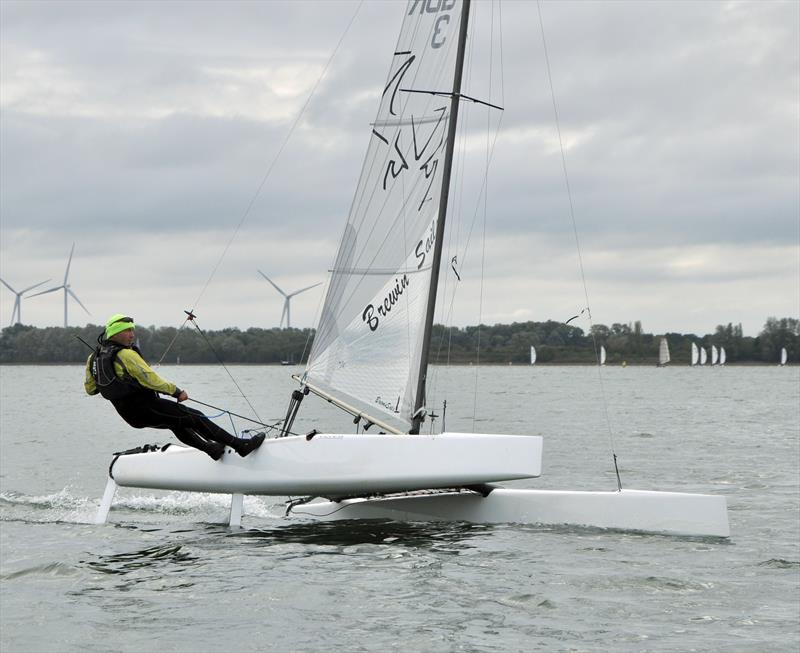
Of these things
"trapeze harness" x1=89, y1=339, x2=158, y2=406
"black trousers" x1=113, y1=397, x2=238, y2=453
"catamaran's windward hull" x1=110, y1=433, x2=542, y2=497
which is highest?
"trapeze harness" x1=89, y1=339, x2=158, y2=406

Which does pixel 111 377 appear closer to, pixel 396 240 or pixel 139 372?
pixel 139 372

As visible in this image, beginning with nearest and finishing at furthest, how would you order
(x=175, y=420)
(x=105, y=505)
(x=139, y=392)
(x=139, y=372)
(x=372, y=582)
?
(x=372, y=582)
(x=139, y=372)
(x=139, y=392)
(x=175, y=420)
(x=105, y=505)

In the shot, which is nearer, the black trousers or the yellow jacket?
the yellow jacket

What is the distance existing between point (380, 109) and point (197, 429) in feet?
11.0

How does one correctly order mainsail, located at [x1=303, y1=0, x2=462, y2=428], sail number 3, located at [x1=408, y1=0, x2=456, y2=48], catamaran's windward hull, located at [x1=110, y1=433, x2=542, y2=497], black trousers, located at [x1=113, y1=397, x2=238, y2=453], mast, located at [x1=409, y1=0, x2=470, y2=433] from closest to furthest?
catamaran's windward hull, located at [x1=110, y1=433, x2=542, y2=497] → black trousers, located at [x1=113, y1=397, x2=238, y2=453] → mast, located at [x1=409, y1=0, x2=470, y2=433] → mainsail, located at [x1=303, y1=0, x2=462, y2=428] → sail number 3, located at [x1=408, y1=0, x2=456, y2=48]

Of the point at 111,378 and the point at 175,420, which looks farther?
the point at 175,420

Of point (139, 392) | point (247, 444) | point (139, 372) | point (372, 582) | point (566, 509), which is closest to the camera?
point (372, 582)

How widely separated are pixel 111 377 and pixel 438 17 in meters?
4.27

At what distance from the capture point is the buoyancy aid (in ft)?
27.9

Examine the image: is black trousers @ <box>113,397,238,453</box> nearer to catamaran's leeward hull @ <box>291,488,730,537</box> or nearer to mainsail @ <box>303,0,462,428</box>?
mainsail @ <box>303,0,462,428</box>

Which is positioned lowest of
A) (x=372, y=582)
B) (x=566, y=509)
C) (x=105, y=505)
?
(x=372, y=582)

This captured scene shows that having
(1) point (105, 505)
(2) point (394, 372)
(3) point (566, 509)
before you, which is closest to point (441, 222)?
(2) point (394, 372)

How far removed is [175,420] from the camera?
8836mm

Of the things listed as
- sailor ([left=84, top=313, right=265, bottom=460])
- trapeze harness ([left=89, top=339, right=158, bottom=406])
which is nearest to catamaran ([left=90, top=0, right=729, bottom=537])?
sailor ([left=84, top=313, right=265, bottom=460])
